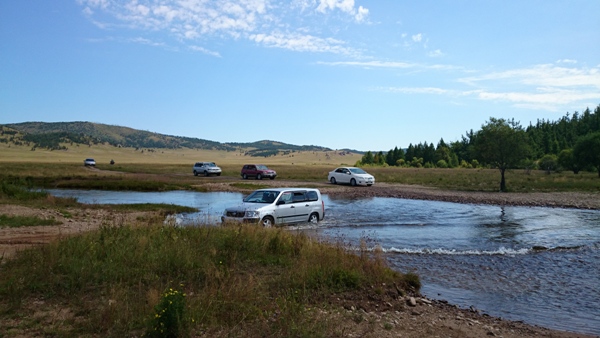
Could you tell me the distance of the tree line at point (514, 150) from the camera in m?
41.9

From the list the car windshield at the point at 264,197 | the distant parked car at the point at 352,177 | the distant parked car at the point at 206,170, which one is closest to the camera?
the car windshield at the point at 264,197

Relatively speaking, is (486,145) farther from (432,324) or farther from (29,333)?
(29,333)

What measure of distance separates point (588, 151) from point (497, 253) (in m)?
68.9

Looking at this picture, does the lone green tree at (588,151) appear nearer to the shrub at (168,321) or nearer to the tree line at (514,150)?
the tree line at (514,150)

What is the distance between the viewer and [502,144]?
41.8m

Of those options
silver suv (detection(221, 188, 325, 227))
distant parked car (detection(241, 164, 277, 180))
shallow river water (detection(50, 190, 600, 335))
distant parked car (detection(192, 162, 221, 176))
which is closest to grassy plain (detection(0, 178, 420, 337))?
shallow river water (detection(50, 190, 600, 335))

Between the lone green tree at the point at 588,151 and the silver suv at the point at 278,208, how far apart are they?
63525mm

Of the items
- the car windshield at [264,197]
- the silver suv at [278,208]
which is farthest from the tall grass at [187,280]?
the car windshield at [264,197]

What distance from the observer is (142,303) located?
23.4 ft

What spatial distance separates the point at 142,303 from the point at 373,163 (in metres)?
148

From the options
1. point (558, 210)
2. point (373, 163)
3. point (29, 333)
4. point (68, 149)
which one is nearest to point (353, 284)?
point (29, 333)

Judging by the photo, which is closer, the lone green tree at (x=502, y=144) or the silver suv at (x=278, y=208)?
the silver suv at (x=278, y=208)

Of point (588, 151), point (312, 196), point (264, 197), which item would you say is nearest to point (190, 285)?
point (264, 197)

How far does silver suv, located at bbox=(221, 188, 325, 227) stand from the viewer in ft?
56.5
